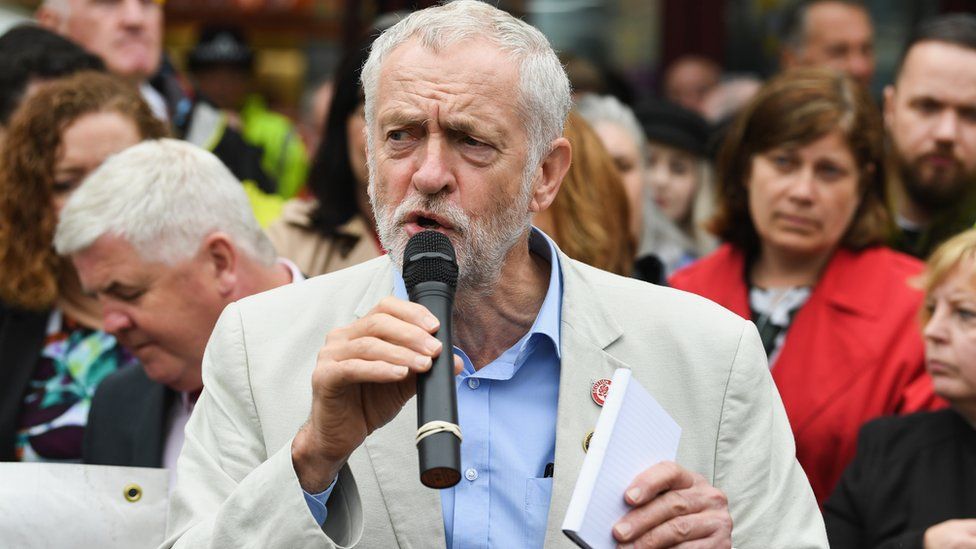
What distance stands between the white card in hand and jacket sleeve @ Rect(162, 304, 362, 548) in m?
0.46

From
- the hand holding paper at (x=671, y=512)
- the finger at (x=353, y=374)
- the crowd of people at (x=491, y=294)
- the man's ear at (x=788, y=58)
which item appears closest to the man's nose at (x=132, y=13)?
the crowd of people at (x=491, y=294)

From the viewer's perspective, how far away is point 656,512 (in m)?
2.51

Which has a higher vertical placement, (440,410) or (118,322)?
(440,410)

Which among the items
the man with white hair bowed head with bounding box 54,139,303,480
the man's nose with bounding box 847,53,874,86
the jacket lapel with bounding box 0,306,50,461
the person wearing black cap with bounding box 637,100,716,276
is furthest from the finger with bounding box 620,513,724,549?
the man's nose with bounding box 847,53,874,86

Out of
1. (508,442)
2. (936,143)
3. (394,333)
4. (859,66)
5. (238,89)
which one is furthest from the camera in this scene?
(238,89)

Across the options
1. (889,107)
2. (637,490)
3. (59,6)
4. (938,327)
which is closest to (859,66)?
(889,107)

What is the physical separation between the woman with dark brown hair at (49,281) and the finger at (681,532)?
8.10ft

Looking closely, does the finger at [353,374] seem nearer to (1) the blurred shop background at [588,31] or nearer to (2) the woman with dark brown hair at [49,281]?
(2) the woman with dark brown hair at [49,281]

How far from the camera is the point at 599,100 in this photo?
6.50 meters

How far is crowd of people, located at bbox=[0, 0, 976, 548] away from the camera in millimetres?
2775

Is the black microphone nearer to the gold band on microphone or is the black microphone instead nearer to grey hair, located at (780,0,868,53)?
the gold band on microphone

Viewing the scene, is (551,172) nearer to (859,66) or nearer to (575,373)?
(575,373)

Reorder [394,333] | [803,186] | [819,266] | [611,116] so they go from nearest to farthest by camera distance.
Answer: [394,333] → [803,186] → [819,266] → [611,116]

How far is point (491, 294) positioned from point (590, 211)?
1878mm
